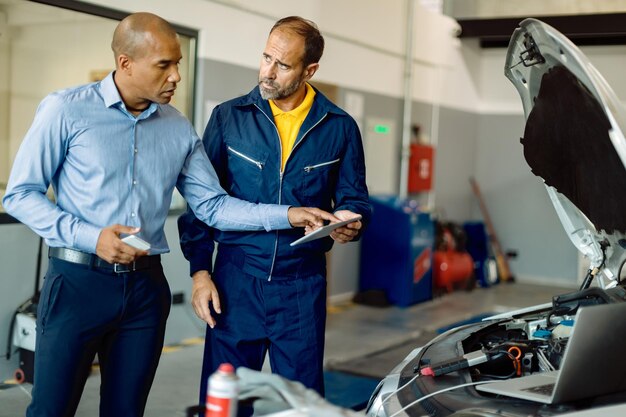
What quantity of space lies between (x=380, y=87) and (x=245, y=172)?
608 centimetres

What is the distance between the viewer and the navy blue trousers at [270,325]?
2695 millimetres

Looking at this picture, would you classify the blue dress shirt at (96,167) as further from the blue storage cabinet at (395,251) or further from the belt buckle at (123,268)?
the blue storage cabinet at (395,251)

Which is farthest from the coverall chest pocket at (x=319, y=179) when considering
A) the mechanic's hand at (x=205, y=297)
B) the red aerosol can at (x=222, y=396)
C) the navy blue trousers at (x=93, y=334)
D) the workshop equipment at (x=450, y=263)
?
the workshop equipment at (x=450, y=263)

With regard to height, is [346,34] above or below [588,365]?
above

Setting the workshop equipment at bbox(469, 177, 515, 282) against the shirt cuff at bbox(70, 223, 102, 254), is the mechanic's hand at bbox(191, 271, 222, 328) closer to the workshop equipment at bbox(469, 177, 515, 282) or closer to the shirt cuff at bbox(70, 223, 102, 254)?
the shirt cuff at bbox(70, 223, 102, 254)

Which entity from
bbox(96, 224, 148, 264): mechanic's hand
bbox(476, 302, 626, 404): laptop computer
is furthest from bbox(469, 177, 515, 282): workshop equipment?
bbox(96, 224, 148, 264): mechanic's hand

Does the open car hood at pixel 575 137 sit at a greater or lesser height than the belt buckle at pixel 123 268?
greater

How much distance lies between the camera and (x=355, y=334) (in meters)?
6.70

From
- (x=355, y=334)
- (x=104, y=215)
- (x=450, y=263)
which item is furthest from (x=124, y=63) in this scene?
(x=450, y=263)

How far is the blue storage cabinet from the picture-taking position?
812 centimetres

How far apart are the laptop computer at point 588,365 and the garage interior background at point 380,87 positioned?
3603mm

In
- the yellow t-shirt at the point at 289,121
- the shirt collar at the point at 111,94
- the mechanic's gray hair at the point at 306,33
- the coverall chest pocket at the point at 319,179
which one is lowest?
the coverall chest pocket at the point at 319,179

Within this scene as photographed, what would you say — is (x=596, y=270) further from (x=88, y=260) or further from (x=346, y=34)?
(x=346, y=34)

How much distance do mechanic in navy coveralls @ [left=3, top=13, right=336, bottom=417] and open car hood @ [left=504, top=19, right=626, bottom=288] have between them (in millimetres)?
1128
